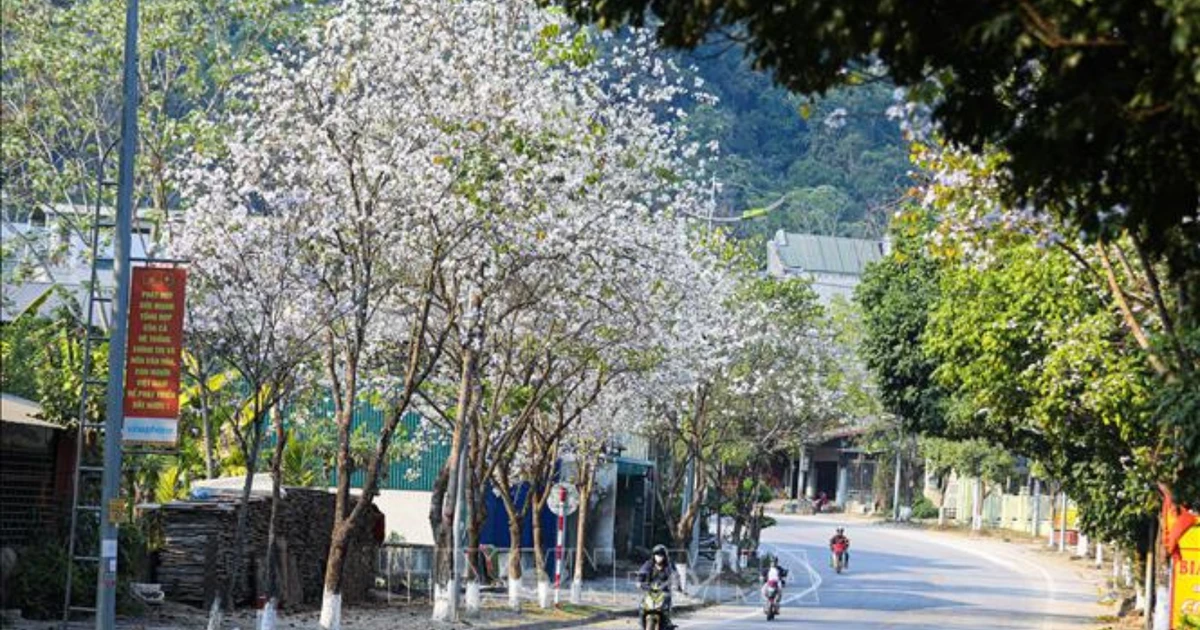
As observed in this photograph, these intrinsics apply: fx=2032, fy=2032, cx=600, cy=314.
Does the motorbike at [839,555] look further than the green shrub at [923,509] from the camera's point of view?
No

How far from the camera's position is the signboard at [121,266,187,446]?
74.4ft

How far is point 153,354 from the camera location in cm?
2298

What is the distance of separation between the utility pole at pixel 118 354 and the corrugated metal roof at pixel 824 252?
344 ft

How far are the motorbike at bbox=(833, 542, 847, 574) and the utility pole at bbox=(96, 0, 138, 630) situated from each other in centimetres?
4511

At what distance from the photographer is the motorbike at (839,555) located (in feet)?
212

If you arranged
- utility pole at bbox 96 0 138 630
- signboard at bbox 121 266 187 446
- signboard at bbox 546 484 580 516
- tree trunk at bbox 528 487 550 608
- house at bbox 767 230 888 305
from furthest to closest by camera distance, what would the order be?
house at bbox 767 230 888 305, signboard at bbox 546 484 580 516, tree trunk at bbox 528 487 550 608, signboard at bbox 121 266 187 446, utility pole at bbox 96 0 138 630

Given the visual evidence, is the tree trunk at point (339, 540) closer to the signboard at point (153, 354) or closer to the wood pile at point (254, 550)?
the wood pile at point (254, 550)

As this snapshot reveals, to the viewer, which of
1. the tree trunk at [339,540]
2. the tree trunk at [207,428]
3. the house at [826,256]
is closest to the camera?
the tree trunk at [339,540]

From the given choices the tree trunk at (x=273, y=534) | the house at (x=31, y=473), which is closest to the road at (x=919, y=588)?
the tree trunk at (x=273, y=534)

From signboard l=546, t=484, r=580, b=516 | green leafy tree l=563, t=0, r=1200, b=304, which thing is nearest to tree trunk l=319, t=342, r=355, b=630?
signboard l=546, t=484, r=580, b=516

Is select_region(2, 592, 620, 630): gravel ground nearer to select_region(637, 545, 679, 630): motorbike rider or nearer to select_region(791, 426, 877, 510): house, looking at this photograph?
select_region(637, 545, 679, 630): motorbike rider

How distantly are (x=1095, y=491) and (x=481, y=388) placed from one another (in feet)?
39.2

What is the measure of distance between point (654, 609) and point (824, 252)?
103 m

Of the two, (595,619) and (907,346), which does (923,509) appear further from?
(595,619)
